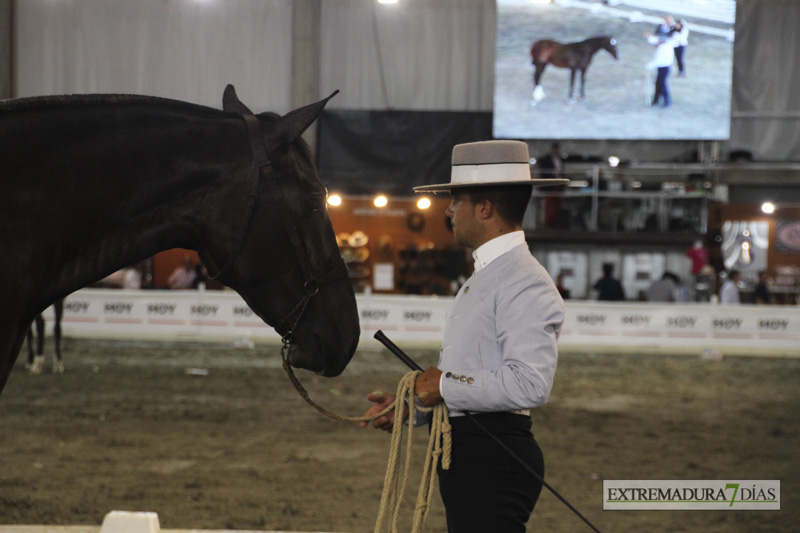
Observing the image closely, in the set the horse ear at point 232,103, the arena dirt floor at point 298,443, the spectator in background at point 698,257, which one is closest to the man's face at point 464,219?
the horse ear at point 232,103

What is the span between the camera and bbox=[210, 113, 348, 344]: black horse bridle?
1.82 m

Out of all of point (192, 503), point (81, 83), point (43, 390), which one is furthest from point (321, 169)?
point (192, 503)

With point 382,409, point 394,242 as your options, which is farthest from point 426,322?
point 382,409

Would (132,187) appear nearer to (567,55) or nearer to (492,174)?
(492,174)

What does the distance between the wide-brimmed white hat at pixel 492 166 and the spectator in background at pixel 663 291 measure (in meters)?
13.9

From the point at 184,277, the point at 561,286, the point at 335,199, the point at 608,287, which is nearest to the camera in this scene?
the point at 608,287

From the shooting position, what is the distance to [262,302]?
1.90 meters

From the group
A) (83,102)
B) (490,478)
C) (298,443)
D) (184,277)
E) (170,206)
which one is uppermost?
(83,102)

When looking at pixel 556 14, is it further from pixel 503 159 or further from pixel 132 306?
pixel 503 159

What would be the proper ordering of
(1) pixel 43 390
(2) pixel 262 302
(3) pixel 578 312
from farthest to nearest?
(3) pixel 578 312, (1) pixel 43 390, (2) pixel 262 302

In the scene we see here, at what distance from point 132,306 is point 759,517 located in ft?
34.0

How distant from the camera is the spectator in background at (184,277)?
15711 millimetres

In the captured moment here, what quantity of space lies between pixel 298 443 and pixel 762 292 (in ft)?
39.5

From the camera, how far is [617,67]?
53.7ft
